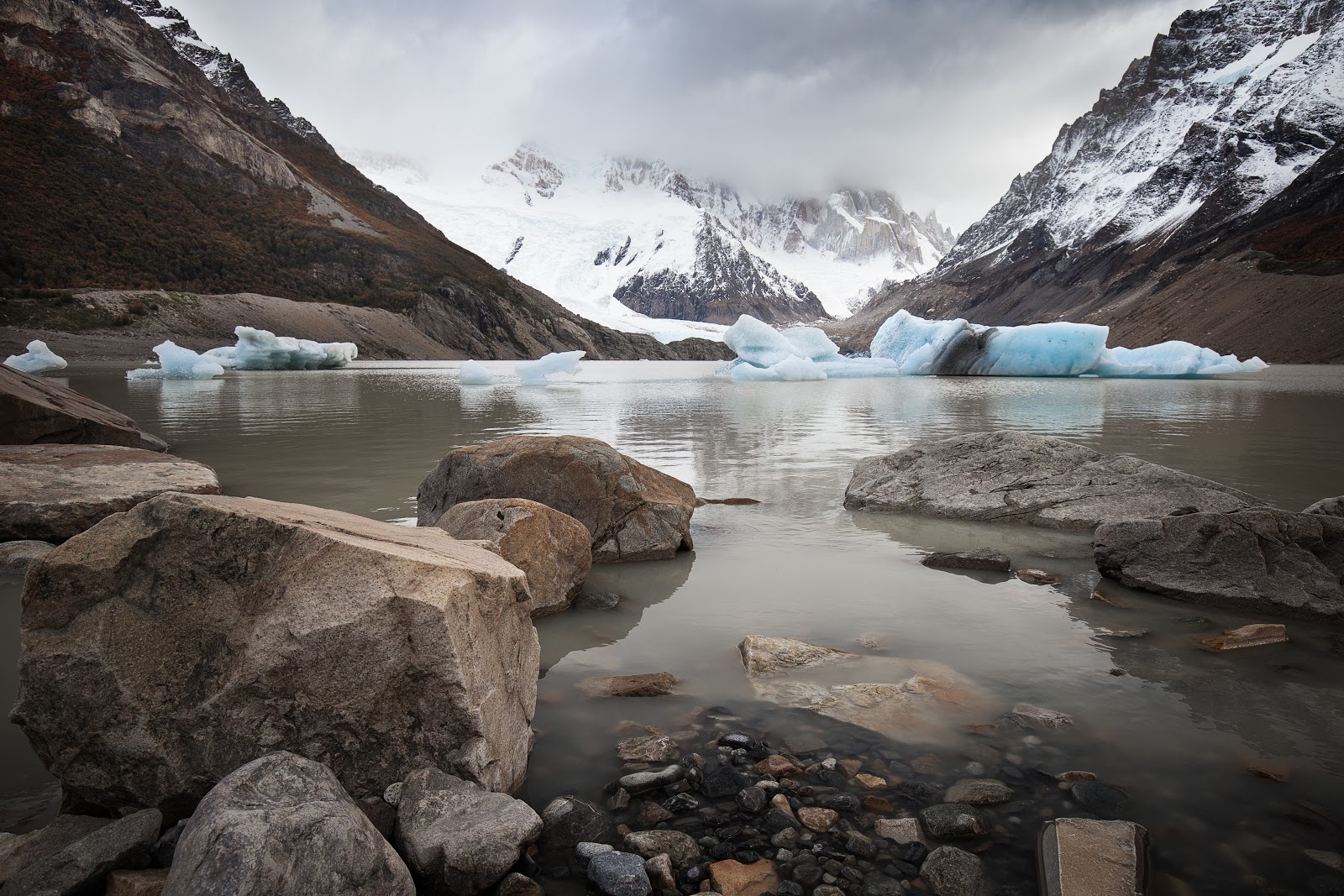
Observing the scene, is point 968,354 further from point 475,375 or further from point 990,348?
point 475,375

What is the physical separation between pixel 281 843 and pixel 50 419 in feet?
33.4

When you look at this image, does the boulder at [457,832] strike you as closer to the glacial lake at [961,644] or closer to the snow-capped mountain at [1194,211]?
the glacial lake at [961,644]

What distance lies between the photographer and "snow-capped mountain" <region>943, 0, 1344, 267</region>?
102000 mm

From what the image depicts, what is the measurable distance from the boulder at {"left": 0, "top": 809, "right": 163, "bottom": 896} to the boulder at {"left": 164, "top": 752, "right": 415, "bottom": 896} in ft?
1.32

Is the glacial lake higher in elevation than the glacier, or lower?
lower

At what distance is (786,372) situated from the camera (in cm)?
4409

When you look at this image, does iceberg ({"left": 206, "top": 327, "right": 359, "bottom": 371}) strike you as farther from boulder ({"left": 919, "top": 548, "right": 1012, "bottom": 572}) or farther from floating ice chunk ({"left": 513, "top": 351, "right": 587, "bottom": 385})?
boulder ({"left": 919, "top": 548, "right": 1012, "bottom": 572})

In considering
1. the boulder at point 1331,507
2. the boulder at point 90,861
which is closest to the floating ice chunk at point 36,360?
the boulder at point 90,861

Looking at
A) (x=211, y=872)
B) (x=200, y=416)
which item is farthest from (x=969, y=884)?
(x=200, y=416)

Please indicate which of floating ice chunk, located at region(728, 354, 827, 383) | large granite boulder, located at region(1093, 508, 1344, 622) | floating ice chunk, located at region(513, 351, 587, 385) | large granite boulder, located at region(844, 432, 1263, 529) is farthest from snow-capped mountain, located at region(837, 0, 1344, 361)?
large granite boulder, located at region(1093, 508, 1344, 622)

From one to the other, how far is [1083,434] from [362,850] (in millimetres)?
16554

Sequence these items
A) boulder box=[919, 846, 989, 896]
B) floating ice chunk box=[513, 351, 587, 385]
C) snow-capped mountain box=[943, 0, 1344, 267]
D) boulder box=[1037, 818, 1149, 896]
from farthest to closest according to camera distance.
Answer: snow-capped mountain box=[943, 0, 1344, 267] < floating ice chunk box=[513, 351, 587, 385] < boulder box=[919, 846, 989, 896] < boulder box=[1037, 818, 1149, 896]

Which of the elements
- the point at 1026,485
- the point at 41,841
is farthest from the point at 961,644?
the point at 41,841

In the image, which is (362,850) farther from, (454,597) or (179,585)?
(179,585)
